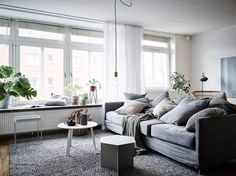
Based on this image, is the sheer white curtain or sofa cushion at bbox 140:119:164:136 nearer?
sofa cushion at bbox 140:119:164:136

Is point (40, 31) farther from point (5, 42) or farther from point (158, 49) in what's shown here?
point (158, 49)

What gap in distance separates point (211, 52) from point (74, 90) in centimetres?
398

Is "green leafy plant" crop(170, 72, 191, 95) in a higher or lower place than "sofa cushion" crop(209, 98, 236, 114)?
higher

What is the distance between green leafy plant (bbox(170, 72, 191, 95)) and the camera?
6.05 metres

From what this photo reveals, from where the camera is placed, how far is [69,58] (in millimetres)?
5180

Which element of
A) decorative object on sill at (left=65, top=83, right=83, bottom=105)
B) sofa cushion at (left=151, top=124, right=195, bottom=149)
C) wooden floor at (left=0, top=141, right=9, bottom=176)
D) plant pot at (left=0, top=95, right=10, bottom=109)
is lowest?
wooden floor at (left=0, top=141, right=9, bottom=176)

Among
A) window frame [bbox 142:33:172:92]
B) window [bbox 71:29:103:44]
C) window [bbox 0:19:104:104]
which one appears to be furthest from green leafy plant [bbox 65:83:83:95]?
window frame [bbox 142:33:172:92]

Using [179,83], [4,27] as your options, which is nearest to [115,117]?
[179,83]

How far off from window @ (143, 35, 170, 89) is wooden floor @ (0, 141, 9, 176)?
396 centimetres

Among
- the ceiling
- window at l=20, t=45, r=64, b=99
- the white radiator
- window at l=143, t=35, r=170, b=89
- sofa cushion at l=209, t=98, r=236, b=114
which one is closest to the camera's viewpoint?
Answer: sofa cushion at l=209, t=98, r=236, b=114

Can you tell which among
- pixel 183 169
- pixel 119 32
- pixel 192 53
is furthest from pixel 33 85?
pixel 192 53

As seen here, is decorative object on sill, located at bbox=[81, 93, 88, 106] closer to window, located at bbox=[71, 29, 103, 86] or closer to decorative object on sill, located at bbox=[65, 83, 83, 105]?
decorative object on sill, located at bbox=[65, 83, 83, 105]

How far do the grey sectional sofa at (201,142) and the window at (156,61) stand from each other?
3362 mm

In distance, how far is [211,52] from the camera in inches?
234
